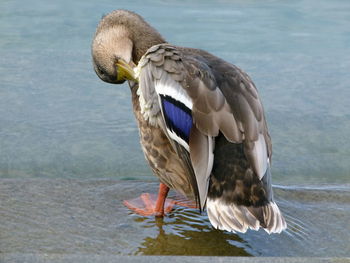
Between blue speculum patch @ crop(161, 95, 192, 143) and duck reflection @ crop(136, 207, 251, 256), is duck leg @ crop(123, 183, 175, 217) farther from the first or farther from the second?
blue speculum patch @ crop(161, 95, 192, 143)

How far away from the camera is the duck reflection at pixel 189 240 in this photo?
3.57 meters

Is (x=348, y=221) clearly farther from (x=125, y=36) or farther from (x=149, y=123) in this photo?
(x=125, y=36)

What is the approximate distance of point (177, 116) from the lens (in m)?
3.54

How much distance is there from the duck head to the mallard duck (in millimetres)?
627

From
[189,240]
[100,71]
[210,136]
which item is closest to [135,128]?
[100,71]

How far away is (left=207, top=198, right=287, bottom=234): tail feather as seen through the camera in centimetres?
343

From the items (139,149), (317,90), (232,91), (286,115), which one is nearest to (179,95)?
(232,91)

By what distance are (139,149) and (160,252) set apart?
161 cm

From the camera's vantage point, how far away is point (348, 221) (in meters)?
3.97

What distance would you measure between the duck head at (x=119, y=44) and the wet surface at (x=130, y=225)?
0.70 metres

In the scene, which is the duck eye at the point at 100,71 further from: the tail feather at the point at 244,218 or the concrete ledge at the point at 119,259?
the concrete ledge at the point at 119,259

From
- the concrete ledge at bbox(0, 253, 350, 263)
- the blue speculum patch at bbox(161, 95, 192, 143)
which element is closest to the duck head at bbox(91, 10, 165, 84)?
the blue speculum patch at bbox(161, 95, 192, 143)

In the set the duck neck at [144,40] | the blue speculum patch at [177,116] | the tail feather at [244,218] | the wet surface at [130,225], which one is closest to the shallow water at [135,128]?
the wet surface at [130,225]

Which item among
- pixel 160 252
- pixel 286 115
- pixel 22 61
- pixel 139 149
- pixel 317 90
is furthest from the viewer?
pixel 22 61
